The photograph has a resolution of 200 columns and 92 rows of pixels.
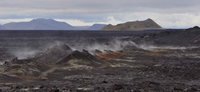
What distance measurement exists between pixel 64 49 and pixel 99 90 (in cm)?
2262

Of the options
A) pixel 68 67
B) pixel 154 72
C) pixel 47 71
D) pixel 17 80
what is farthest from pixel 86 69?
pixel 17 80

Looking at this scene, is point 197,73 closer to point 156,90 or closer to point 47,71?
point 156,90

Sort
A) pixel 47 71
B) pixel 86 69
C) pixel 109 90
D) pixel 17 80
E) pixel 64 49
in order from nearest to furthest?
pixel 109 90
pixel 17 80
pixel 47 71
pixel 86 69
pixel 64 49

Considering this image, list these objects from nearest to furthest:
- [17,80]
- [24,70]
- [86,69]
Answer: [17,80] → [24,70] → [86,69]

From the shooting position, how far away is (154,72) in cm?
3034

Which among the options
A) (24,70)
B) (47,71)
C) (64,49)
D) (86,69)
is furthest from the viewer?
(64,49)

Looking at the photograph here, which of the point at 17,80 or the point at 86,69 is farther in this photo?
the point at 86,69

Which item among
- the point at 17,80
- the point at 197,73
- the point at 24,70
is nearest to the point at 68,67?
the point at 24,70

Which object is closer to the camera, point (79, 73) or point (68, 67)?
point (79, 73)

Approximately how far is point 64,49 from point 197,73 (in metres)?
20.3

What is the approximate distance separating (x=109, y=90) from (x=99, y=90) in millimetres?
740

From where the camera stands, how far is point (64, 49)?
135 feet

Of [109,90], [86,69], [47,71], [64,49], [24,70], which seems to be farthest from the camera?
[64,49]

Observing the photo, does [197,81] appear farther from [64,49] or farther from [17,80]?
[64,49]
